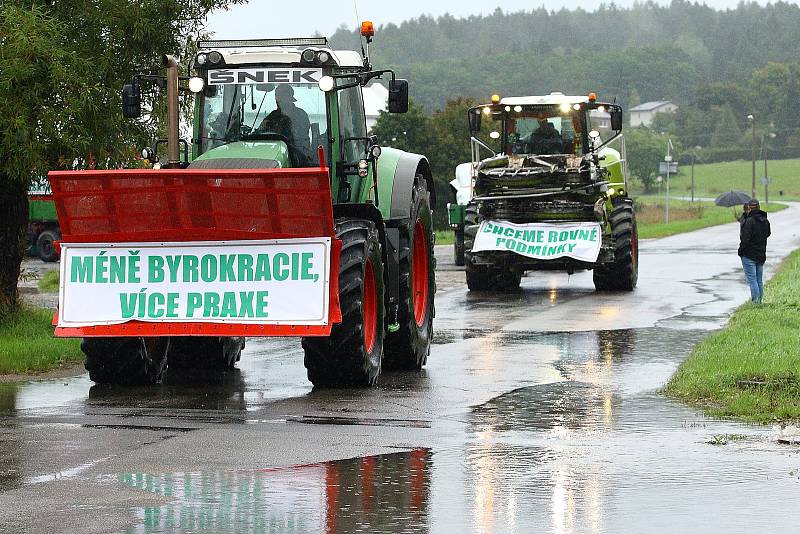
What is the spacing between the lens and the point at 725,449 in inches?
377

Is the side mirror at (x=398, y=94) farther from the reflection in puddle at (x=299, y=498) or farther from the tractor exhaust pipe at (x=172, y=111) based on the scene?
the reflection in puddle at (x=299, y=498)

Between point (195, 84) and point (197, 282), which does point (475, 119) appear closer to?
point (195, 84)

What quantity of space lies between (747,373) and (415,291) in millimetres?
4234

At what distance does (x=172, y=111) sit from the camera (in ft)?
42.7

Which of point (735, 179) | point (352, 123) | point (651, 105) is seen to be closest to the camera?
point (352, 123)

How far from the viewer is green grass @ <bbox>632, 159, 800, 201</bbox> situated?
408 ft

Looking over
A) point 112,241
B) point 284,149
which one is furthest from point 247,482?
point 284,149

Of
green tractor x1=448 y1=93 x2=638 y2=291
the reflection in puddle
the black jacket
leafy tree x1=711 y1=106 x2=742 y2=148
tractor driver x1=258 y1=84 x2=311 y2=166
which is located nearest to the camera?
the reflection in puddle

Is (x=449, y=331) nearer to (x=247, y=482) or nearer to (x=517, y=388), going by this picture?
(x=517, y=388)

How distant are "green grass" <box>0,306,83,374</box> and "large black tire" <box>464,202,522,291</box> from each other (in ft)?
28.1

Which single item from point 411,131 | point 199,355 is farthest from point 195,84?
point 411,131

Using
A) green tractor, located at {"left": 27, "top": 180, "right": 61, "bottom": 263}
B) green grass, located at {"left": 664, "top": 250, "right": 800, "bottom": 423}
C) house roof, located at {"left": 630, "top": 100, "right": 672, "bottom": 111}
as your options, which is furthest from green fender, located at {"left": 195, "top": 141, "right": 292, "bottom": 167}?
house roof, located at {"left": 630, "top": 100, "right": 672, "bottom": 111}

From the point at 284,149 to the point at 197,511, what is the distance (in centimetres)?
591

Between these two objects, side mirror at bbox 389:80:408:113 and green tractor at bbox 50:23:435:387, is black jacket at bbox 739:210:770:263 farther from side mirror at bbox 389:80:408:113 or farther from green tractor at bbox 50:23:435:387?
side mirror at bbox 389:80:408:113
